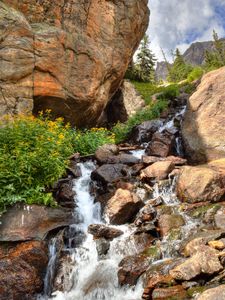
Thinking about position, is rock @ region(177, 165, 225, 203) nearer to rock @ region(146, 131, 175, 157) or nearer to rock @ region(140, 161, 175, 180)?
rock @ region(140, 161, 175, 180)

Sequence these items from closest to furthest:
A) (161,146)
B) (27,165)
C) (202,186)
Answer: (27,165)
(202,186)
(161,146)

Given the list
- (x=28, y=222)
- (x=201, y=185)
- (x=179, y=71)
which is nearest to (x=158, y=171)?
(x=201, y=185)

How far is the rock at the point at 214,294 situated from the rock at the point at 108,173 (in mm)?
5251

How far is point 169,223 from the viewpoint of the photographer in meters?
8.05

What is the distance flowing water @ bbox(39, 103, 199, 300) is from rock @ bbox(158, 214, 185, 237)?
0.46 ft

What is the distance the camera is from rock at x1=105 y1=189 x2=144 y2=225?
8664 mm

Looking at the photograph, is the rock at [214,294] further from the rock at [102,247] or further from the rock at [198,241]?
the rock at [102,247]

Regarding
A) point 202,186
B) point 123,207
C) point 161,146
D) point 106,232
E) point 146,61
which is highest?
point 146,61

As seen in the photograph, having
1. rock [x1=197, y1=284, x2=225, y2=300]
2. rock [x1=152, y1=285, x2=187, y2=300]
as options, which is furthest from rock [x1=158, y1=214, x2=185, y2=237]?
rock [x1=197, y1=284, x2=225, y2=300]

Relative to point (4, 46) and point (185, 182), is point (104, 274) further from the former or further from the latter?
point (4, 46)

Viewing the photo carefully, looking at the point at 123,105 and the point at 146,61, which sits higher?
the point at 146,61

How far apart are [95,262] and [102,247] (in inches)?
14.2

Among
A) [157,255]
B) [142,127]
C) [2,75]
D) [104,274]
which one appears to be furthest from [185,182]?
[2,75]

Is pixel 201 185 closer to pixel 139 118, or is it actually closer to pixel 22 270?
pixel 22 270
